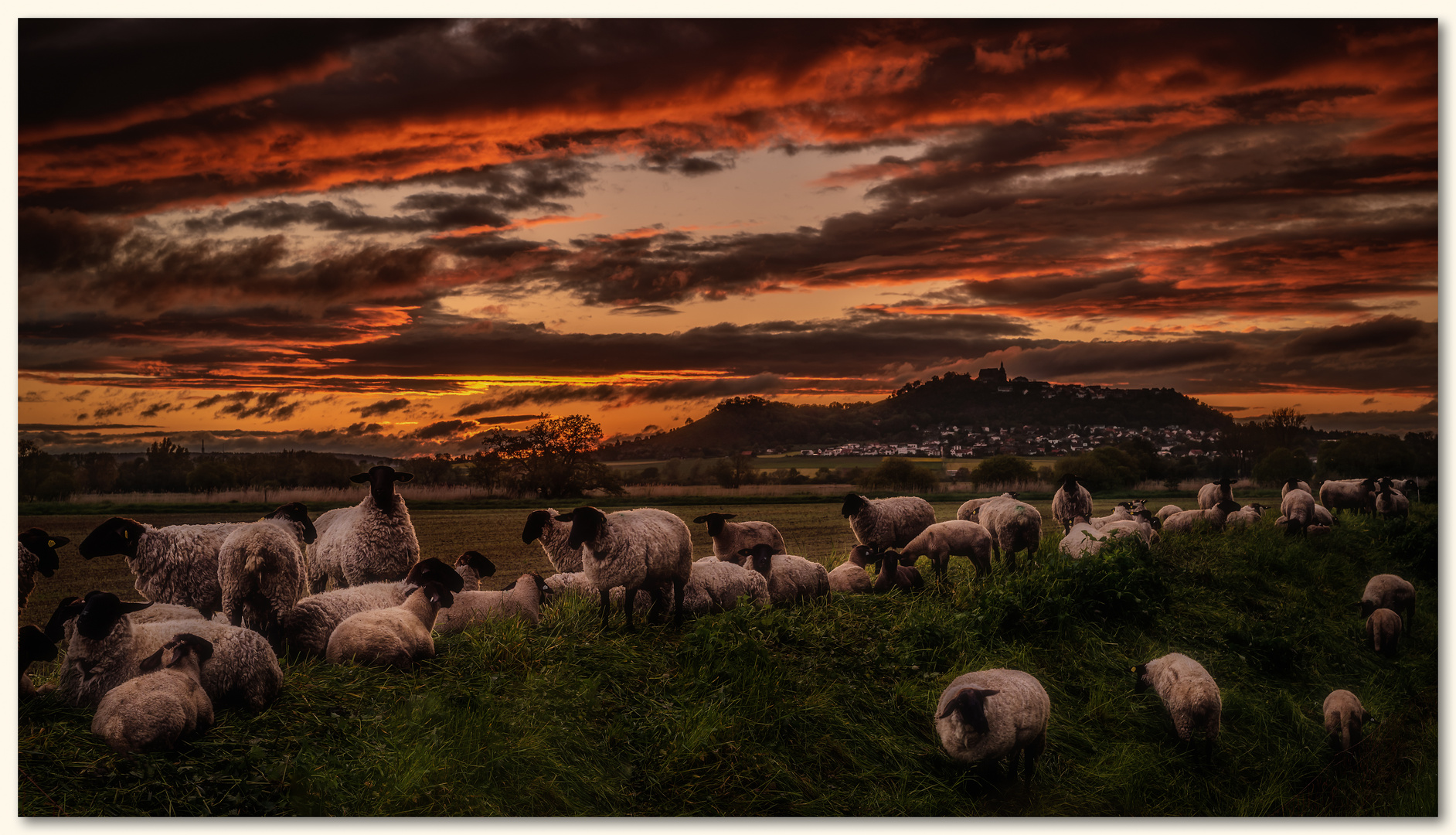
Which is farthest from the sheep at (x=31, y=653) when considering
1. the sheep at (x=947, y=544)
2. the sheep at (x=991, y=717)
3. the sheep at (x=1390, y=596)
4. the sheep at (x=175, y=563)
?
the sheep at (x=1390, y=596)

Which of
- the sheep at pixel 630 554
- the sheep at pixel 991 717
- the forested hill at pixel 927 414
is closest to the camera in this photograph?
the sheep at pixel 991 717

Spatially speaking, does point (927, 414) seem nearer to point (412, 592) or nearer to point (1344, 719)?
point (1344, 719)

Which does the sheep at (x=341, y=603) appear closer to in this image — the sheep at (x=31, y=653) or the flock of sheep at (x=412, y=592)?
the flock of sheep at (x=412, y=592)

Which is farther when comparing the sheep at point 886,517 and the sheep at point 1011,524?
the sheep at point 1011,524

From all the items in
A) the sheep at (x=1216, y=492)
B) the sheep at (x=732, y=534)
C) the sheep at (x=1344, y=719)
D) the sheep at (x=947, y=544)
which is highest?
the sheep at (x=1216, y=492)

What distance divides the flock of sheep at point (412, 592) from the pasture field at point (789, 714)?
0.65 ft

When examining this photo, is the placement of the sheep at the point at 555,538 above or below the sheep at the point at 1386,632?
above

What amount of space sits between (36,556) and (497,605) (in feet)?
11.8

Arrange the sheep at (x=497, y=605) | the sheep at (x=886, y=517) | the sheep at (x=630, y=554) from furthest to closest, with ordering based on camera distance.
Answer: the sheep at (x=886, y=517) → the sheep at (x=630, y=554) → the sheep at (x=497, y=605)

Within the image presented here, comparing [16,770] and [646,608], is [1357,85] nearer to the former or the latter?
[646,608]

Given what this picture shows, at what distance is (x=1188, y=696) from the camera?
6848 mm

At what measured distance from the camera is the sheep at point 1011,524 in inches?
356

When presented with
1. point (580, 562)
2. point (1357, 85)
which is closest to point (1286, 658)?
point (1357, 85)

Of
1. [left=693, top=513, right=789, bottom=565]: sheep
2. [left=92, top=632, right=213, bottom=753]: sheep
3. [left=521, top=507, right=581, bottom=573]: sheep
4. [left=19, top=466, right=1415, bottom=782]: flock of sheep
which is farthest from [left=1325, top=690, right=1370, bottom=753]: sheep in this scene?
[left=92, top=632, right=213, bottom=753]: sheep
